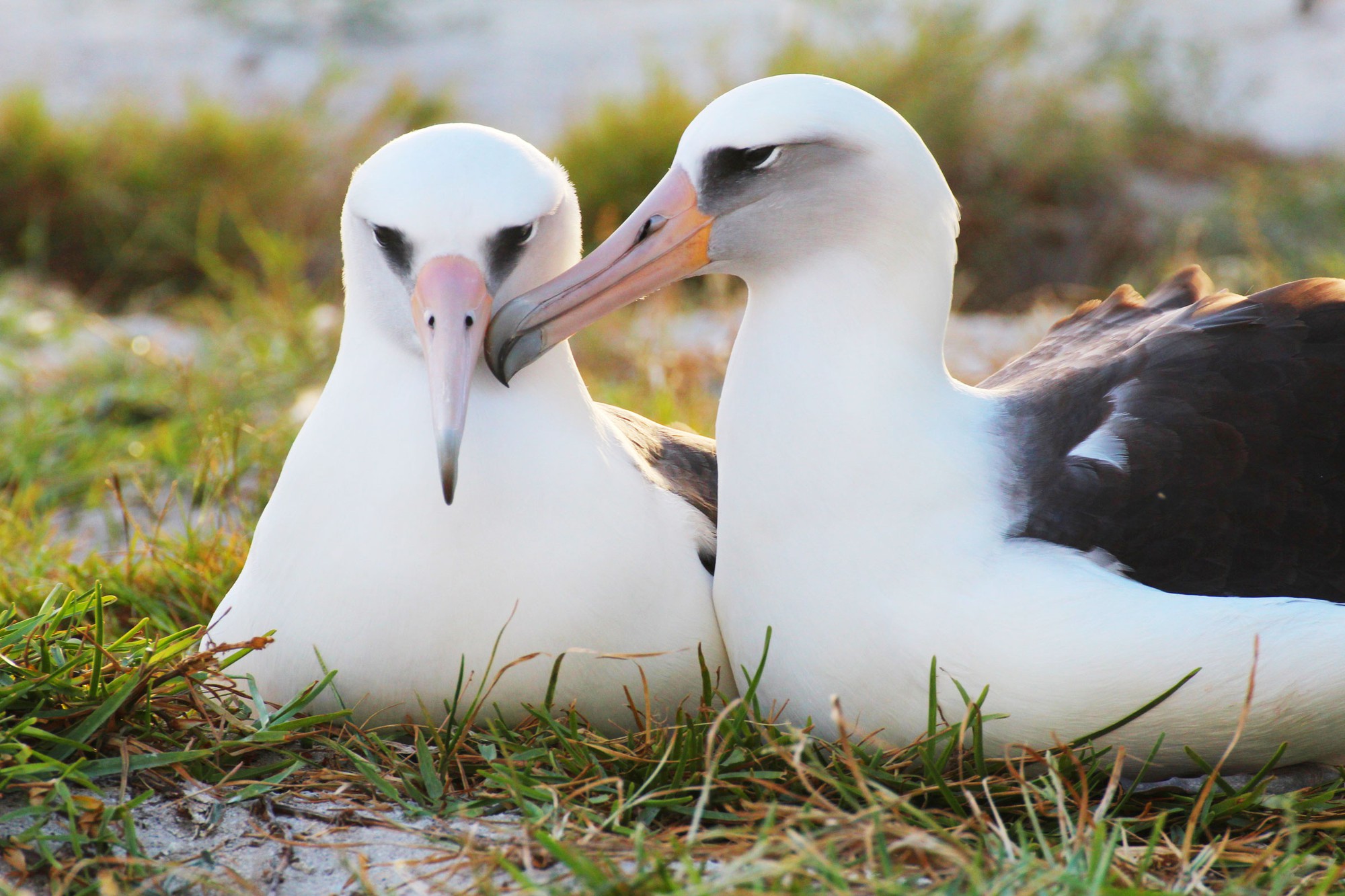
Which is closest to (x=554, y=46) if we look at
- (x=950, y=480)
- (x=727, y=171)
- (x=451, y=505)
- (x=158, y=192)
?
(x=158, y=192)

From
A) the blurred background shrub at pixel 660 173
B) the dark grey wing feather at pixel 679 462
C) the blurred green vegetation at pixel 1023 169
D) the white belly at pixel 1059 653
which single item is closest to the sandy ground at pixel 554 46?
the blurred green vegetation at pixel 1023 169

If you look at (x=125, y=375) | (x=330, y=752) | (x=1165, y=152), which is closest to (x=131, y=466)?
(x=125, y=375)

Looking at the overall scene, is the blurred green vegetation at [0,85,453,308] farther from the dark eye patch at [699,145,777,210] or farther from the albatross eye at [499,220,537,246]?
the dark eye patch at [699,145,777,210]

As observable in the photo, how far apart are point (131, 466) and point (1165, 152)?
9.27 m

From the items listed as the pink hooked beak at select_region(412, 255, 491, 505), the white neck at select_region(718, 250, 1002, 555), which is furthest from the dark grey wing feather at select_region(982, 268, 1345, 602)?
the pink hooked beak at select_region(412, 255, 491, 505)

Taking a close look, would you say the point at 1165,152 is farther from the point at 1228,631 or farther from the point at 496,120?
the point at 1228,631

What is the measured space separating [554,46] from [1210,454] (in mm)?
13066

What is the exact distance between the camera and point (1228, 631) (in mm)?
2482

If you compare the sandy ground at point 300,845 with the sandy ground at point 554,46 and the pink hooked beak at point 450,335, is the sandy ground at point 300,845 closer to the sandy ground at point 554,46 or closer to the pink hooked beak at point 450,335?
the pink hooked beak at point 450,335

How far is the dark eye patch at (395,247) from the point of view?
2.62 metres

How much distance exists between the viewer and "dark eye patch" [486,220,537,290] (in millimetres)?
2633

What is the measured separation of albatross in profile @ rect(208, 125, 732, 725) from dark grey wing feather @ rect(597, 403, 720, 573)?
8.7 inches

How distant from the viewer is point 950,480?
265 centimetres

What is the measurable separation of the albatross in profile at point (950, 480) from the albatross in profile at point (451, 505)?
0.52 ft
